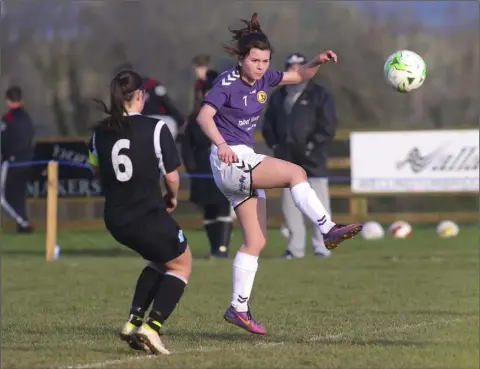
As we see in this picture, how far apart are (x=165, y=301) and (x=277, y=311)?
260 cm

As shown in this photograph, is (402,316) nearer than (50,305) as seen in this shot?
Yes

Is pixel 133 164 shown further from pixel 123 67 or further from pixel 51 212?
pixel 51 212

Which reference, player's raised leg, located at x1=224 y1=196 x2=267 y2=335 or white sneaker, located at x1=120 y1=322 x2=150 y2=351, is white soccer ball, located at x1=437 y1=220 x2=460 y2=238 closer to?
player's raised leg, located at x1=224 y1=196 x2=267 y2=335

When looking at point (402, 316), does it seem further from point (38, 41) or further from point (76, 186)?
point (38, 41)

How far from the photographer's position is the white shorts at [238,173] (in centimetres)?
789

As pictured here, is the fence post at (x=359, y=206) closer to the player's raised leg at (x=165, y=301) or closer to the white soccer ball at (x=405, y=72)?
the white soccer ball at (x=405, y=72)

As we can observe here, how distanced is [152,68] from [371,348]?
16.3m

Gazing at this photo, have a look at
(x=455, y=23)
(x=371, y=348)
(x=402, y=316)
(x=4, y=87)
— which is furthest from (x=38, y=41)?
(x=371, y=348)

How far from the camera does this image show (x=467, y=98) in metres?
23.1

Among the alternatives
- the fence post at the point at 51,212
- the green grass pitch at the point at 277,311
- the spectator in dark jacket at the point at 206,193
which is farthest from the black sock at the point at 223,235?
the fence post at the point at 51,212

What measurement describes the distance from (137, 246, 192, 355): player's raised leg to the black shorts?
10 centimetres

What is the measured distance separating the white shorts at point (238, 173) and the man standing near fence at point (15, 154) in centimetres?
1175

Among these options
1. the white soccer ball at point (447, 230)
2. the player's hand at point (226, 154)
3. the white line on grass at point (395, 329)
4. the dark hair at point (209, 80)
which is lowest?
the white soccer ball at point (447, 230)

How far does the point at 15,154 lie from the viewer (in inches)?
794
